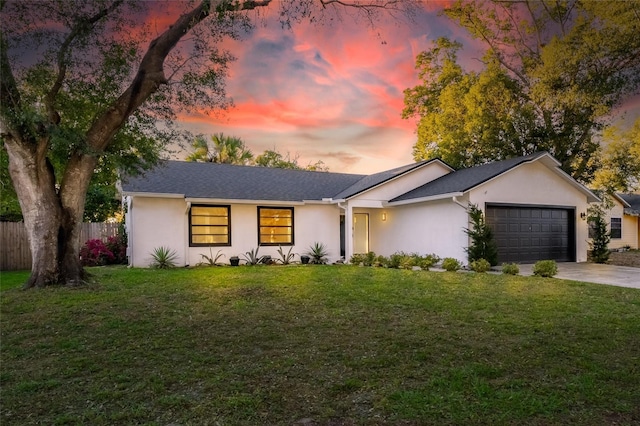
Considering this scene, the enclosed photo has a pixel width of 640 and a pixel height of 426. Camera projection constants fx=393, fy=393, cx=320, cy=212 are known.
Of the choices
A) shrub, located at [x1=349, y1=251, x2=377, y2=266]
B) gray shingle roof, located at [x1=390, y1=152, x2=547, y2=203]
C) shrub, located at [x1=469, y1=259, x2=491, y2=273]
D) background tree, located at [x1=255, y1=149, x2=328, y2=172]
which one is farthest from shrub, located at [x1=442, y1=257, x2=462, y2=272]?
background tree, located at [x1=255, y1=149, x2=328, y2=172]

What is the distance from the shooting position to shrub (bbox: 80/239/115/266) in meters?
14.0

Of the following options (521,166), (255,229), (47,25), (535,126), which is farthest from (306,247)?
(535,126)

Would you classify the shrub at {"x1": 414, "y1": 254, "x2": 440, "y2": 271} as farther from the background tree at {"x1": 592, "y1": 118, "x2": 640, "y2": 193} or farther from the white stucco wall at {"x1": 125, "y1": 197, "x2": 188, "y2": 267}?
the background tree at {"x1": 592, "y1": 118, "x2": 640, "y2": 193}

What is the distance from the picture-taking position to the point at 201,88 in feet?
33.7

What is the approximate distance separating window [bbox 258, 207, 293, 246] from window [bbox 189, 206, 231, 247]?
4.18 feet

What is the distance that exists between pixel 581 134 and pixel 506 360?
1948cm

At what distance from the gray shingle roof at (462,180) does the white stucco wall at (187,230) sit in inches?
116

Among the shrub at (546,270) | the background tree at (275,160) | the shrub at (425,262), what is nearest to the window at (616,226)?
the shrub at (546,270)

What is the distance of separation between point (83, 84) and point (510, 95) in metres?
17.8

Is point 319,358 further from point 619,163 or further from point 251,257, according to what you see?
point 619,163

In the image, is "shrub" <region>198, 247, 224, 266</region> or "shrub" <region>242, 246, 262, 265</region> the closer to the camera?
"shrub" <region>198, 247, 224, 266</region>

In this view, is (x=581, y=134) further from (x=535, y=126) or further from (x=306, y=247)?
(x=306, y=247)

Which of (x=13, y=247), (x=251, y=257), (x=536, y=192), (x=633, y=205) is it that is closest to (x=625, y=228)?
(x=633, y=205)

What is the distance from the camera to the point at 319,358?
13.7 feet
